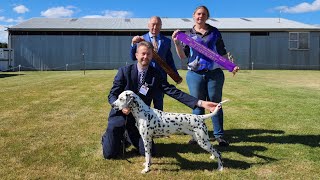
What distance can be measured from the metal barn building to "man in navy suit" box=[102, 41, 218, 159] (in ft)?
98.0

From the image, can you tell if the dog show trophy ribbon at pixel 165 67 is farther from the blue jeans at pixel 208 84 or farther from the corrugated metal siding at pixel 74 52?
the corrugated metal siding at pixel 74 52

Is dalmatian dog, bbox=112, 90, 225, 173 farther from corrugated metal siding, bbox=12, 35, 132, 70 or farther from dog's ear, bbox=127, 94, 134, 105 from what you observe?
corrugated metal siding, bbox=12, 35, 132, 70

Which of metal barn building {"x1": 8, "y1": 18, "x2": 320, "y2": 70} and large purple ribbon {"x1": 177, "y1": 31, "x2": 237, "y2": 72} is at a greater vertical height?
metal barn building {"x1": 8, "y1": 18, "x2": 320, "y2": 70}

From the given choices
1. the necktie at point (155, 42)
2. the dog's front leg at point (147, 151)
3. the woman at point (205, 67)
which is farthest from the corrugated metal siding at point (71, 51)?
the dog's front leg at point (147, 151)

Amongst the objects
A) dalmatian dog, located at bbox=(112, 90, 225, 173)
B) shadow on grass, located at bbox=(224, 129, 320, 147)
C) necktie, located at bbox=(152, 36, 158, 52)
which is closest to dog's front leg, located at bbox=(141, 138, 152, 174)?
dalmatian dog, located at bbox=(112, 90, 225, 173)

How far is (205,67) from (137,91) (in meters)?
1.27

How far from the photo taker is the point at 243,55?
122 feet

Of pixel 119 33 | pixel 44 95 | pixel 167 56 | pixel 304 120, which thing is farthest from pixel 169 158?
pixel 119 33

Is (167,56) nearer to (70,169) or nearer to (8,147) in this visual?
(70,169)

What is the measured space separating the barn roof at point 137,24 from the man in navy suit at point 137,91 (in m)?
31.1

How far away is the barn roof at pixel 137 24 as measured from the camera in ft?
120

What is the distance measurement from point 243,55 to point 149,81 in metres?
32.8

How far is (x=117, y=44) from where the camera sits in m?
36.7

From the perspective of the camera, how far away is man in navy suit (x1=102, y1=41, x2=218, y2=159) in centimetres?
541
